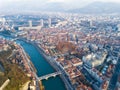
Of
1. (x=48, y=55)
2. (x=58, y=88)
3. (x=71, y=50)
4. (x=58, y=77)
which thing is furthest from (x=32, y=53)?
(x=58, y=88)

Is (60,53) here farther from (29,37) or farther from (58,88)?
(29,37)

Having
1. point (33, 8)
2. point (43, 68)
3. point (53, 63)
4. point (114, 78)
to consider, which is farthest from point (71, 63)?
point (33, 8)

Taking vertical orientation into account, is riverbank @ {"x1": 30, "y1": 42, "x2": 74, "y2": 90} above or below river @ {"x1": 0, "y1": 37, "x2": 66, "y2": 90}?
above

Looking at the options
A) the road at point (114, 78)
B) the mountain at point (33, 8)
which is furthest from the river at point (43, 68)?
the mountain at point (33, 8)

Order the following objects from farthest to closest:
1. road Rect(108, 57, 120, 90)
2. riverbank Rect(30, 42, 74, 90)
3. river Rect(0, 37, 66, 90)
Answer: river Rect(0, 37, 66, 90) < riverbank Rect(30, 42, 74, 90) < road Rect(108, 57, 120, 90)

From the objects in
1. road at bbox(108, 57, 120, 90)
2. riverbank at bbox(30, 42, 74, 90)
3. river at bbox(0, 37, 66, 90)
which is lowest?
river at bbox(0, 37, 66, 90)

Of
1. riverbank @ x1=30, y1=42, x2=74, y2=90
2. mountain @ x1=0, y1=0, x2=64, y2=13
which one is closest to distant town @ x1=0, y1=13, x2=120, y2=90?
riverbank @ x1=30, y1=42, x2=74, y2=90

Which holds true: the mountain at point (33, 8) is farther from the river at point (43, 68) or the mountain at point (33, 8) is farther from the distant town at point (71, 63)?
the river at point (43, 68)

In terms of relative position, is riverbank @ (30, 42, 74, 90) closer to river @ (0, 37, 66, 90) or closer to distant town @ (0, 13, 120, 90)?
distant town @ (0, 13, 120, 90)

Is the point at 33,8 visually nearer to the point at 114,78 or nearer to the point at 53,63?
the point at 53,63
